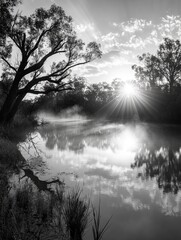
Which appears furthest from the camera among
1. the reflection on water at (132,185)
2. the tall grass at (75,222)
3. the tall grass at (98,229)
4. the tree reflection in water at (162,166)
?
the tree reflection in water at (162,166)

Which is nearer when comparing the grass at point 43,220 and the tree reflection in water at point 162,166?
the grass at point 43,220

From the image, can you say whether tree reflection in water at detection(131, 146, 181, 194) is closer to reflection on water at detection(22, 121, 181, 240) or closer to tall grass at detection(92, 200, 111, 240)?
reflection on water at detection(22, 121, 181, 240)

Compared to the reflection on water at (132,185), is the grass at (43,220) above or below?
above

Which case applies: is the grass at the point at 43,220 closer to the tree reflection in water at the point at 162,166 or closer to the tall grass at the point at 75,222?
the tall grass at the point at 75,222

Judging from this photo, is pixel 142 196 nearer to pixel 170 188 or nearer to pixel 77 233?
pixel 170 188

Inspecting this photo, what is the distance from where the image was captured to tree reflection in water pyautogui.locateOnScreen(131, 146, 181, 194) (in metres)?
5.90

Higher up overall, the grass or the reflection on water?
the grass

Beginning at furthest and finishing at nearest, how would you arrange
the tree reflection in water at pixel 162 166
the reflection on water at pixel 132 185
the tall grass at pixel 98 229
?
the tree reflection in water at pixel 162 166, the reflection on water at pixel 132 185, the tall grass at pixel 98 229

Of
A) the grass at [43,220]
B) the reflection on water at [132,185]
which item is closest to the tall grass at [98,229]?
the grass at [43,220]

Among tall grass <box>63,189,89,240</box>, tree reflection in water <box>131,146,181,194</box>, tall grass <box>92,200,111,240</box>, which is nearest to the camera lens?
tall grass <box>92,200,111,240</box>

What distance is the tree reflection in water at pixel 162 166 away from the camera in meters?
5.90

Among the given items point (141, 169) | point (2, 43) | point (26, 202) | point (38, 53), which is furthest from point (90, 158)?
point (38, 53)

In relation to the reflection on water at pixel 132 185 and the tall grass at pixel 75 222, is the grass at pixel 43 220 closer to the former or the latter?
the tall grass at pixel 75 222

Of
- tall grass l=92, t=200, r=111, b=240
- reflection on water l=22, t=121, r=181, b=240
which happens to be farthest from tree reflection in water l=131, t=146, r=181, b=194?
tall grass l=92, t=200, r=111, b=240
